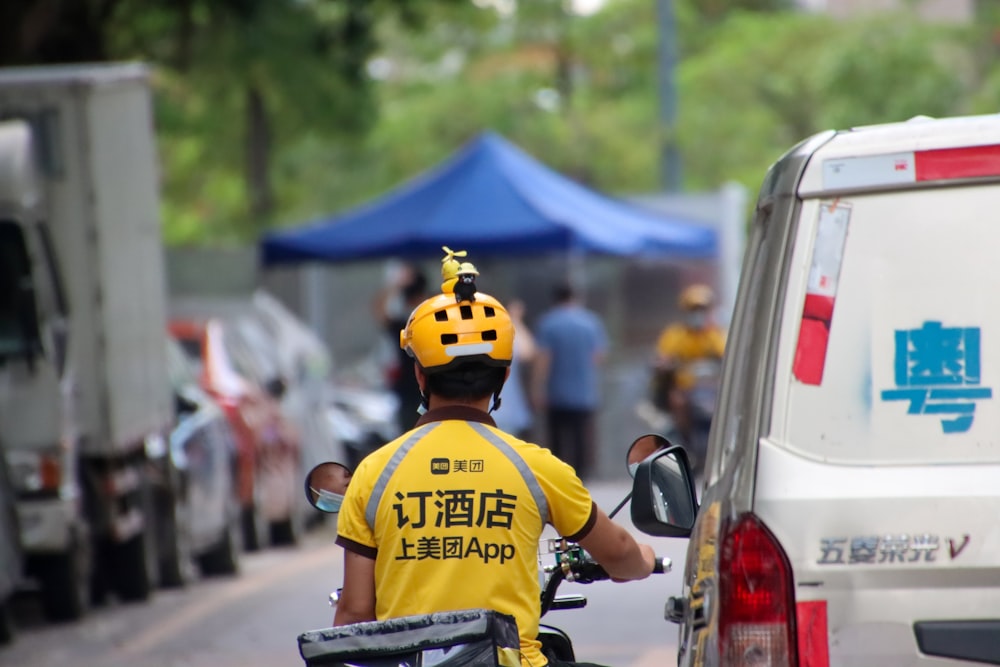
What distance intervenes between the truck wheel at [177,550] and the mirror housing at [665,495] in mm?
8745

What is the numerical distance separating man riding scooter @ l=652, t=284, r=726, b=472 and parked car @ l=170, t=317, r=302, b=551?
3270mm

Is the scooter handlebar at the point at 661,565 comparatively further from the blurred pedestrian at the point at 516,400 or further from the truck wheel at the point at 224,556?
the blurred pedestrian at the point at 516,400

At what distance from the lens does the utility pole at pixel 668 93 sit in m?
26.5

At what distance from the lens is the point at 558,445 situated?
18.6 m

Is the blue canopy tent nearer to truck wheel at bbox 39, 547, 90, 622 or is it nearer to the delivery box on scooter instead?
truck wheel at bbox 39, 547, 90, 622

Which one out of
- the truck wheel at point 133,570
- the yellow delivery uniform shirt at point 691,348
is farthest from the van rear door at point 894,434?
the yellow delivery uniform shirt at point 691,348

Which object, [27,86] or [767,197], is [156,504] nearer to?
[27,86]

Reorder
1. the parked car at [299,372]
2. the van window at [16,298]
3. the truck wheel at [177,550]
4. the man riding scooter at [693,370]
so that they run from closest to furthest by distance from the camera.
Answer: the van window at [16,298]
the truck wheel at [177,550]
the parked car at [299,372]
the man riding scooter at [693,370]

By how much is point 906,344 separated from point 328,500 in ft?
3.99

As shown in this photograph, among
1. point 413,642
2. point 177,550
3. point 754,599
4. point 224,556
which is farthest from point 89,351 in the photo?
point 754,599

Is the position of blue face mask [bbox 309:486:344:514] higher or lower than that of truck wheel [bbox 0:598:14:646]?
higher

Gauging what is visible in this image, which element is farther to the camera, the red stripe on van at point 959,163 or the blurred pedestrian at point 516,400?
the blurred pedestrian at point 516,400

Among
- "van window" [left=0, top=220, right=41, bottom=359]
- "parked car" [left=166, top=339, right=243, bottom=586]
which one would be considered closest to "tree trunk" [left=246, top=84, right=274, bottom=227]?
"parked car" [left=166, top=339, right=243, bottom=586]

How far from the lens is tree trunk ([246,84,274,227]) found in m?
26.5
